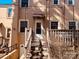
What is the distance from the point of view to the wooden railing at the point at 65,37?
14.9 metres

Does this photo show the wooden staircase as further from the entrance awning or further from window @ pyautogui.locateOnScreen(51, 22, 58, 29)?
window @ pyautogui.locateOnScreen(51, 22, 58, 29)

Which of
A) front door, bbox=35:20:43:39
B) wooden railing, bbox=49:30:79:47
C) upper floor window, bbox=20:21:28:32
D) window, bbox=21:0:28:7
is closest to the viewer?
wooden railing, bbox=49:30:79:47

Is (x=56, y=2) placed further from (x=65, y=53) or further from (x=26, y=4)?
(x=65, y=53)

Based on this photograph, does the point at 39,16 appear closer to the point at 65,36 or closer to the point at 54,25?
the point at 54,25

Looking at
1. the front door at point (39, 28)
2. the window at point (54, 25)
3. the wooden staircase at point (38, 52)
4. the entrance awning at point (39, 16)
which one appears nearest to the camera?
the wooden staircase at point (38, 52)

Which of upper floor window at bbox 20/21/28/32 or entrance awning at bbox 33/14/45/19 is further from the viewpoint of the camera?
upper floor window at bbox 20/21/28/32

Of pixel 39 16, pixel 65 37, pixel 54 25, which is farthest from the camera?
pixel 54 25

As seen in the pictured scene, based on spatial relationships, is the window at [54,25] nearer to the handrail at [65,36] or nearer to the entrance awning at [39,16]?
the entrance awning at [39,16]

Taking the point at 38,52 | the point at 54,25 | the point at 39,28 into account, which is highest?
the point at 54,25

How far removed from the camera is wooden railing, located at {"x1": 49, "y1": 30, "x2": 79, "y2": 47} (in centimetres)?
1488

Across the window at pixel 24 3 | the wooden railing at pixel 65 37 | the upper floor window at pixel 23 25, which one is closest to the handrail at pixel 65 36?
the wooden railing at pixel 65 37

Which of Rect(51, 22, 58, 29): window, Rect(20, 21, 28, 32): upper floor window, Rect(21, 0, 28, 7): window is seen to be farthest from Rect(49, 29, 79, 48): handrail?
Rect(21, 0, 28, 7): window

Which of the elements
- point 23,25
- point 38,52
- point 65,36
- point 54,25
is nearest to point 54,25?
point 54,25

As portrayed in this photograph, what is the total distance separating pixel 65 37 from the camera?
15266 millimetres
